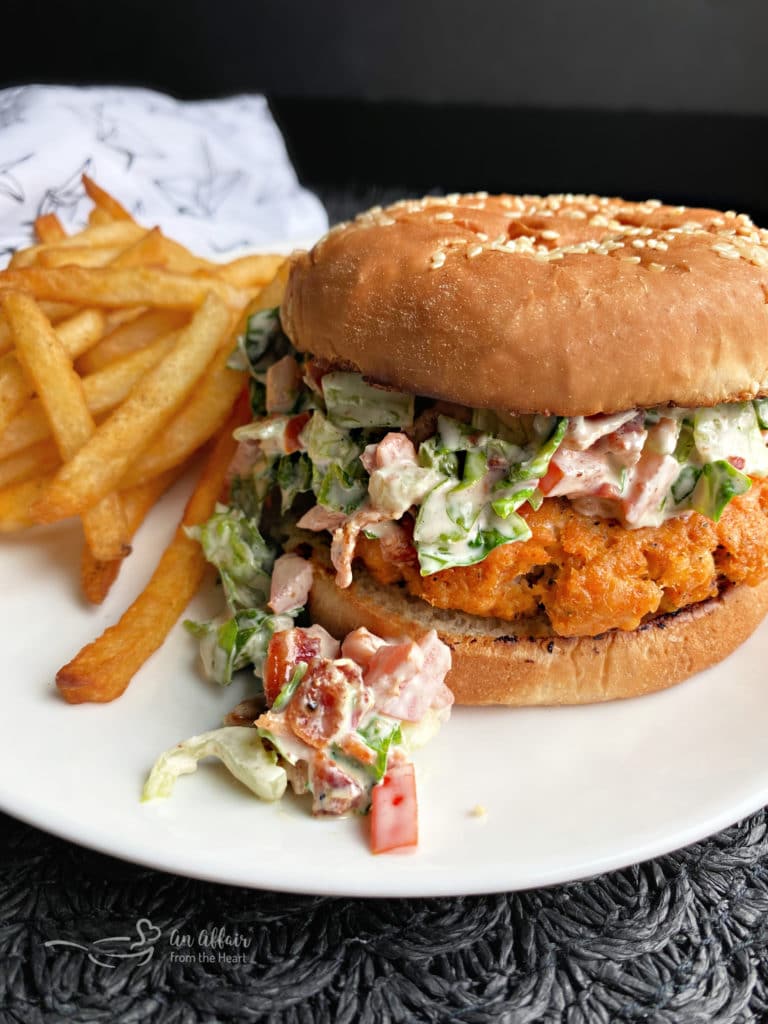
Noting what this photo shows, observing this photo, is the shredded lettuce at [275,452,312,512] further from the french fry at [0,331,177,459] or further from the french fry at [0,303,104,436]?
the french fry at [0,303,104,436]

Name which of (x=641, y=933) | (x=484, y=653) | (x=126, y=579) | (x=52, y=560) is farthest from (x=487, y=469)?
(x=52, y=560)

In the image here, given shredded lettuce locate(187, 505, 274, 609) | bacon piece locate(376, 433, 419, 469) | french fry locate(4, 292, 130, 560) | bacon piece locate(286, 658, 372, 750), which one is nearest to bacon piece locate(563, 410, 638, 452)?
bacon piece locate(376, 433, 419, 469)

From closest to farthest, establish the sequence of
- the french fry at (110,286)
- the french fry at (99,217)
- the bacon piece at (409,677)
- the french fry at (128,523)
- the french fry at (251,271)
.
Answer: the bacon piece at (409,677), the french fry at (128,523), the french fry at (110,286), the french fry at (251,271), the french fry at (99,217)

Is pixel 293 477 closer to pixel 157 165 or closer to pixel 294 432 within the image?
pixel 294 432

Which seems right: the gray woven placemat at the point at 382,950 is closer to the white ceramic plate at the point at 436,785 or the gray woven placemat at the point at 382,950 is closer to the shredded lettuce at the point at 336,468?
the white ceramic plate at the point at 436,785

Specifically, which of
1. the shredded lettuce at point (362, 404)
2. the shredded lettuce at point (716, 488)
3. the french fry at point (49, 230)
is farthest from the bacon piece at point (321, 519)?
the french fry at point (49, 230)

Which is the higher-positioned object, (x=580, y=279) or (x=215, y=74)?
(x=580, y=279)

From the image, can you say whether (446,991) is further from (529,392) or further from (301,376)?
(301,376)
